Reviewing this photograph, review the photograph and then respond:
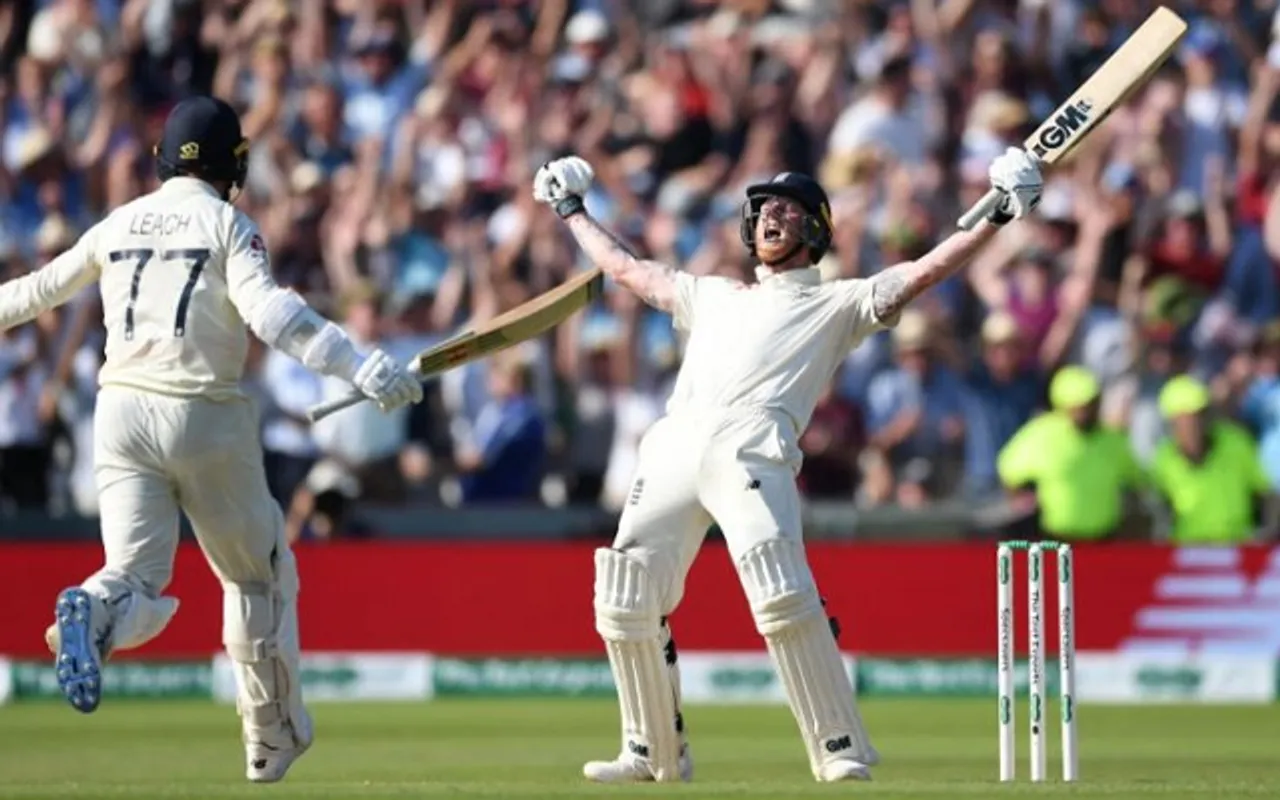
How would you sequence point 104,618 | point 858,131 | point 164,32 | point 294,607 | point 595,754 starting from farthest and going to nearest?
point 164,32
point 858,131
point 595,754
point 294,607
point 104,618

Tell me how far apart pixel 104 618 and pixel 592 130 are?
7.33 meters

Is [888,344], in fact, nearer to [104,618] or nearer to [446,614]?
[446,614]

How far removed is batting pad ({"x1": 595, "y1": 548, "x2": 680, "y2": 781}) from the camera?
7.82m

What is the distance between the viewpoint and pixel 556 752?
10.2 meters

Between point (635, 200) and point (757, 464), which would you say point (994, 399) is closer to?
point (635, 200)

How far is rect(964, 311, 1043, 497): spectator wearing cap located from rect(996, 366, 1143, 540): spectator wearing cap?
0.82 ft

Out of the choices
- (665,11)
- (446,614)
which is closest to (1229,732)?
(446,614)

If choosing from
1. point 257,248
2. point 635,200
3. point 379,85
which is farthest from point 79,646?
point 379,85

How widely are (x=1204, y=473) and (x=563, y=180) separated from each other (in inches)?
215

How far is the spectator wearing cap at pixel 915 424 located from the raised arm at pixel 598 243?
16.5 feet

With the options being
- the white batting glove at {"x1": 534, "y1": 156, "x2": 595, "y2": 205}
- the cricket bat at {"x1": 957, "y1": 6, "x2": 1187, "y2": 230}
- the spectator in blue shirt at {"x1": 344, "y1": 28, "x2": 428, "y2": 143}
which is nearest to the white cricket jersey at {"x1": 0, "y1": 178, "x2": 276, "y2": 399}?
the white batting glove at {"x1": 534, "y1": 156, "x2": 595, "y2": 205}

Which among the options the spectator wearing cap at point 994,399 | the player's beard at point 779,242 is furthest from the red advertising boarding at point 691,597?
the player's beard at point 779,242

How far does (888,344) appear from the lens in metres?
13.7

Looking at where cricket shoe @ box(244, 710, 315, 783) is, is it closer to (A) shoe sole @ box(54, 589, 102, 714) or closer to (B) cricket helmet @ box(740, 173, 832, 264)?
(A) shoe sole @ box(54, 589, 102, 714)
